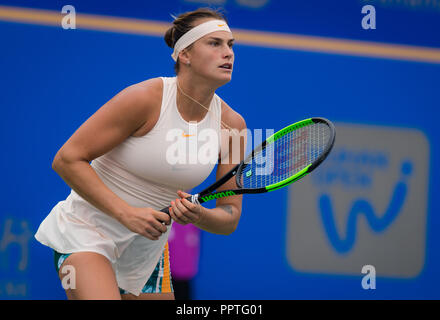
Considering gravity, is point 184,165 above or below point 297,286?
above

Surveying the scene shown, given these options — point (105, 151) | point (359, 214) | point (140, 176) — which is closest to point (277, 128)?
point (359, 214)

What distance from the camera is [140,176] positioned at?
1.72m

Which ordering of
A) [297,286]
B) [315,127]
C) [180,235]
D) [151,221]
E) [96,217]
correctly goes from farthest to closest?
[297,286]
[180,235]
[315,127]
[96,217]
[151,221]

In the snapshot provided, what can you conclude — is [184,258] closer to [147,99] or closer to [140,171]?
[140,171]

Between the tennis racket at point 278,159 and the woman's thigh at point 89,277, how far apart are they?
347 mm

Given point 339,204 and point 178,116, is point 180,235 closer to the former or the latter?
point 339,204

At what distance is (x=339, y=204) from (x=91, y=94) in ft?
4.97

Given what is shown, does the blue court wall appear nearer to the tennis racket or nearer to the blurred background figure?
the blurred background figure

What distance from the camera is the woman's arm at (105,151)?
1.61 metres

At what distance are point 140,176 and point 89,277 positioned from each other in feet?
1.14

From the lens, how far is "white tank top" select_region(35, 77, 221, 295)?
1.67 meters

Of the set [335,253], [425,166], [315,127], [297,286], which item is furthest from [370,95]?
[315,127]

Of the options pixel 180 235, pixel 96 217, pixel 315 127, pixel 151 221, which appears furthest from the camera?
pixel 180 235

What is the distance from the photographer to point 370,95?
327 cm
